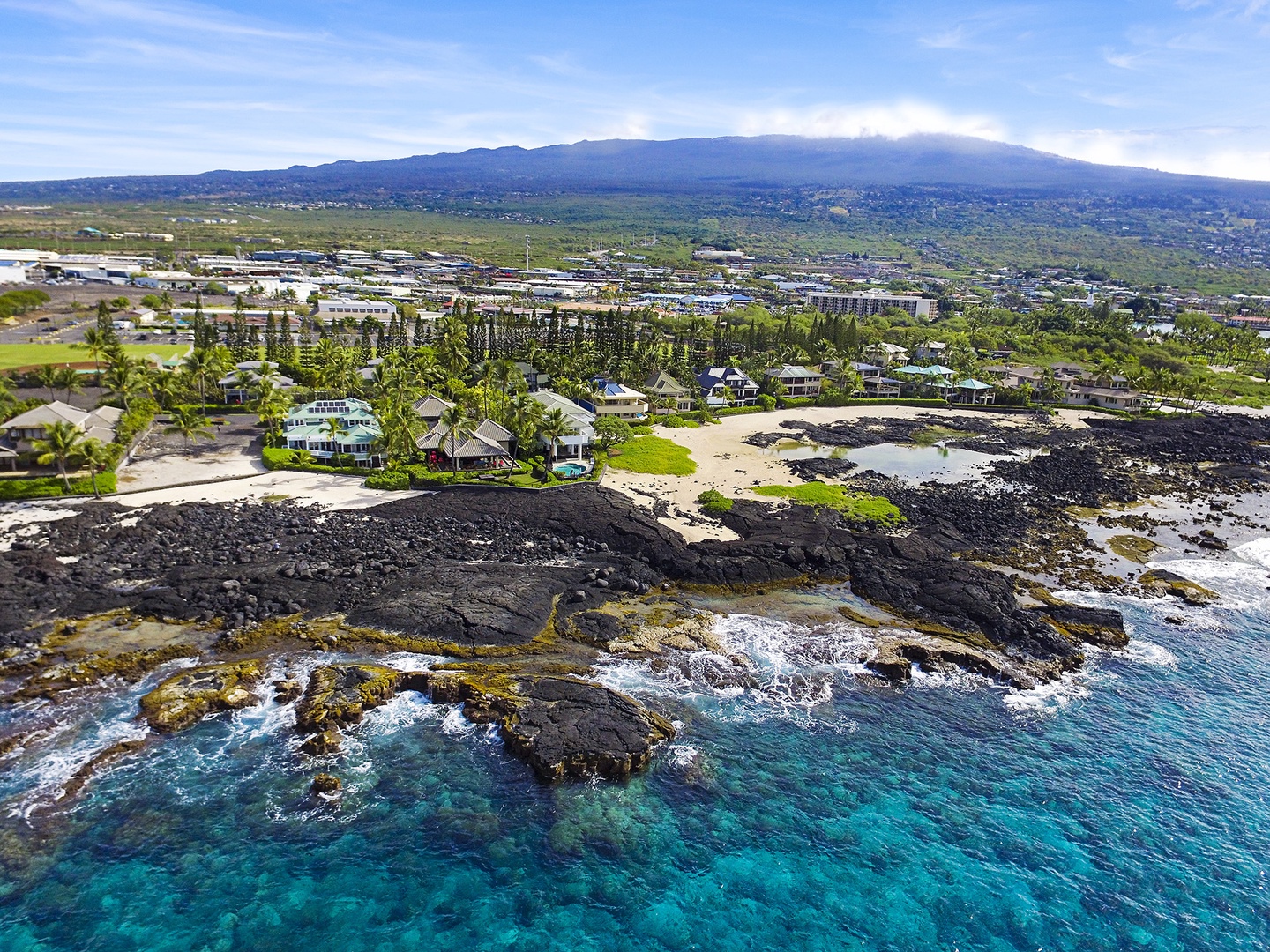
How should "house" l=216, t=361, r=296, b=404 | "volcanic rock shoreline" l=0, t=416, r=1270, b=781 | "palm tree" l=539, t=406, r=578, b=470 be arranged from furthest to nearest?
"house" l=216, t=361, r=296, b=404
"palm tree" l=539, t=406, r=578, b=470
"volcanic rock shoreline" l=0, t=416, r=1270, b=781

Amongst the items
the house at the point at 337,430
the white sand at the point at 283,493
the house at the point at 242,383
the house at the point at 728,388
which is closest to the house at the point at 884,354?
the house at the point at 728,388

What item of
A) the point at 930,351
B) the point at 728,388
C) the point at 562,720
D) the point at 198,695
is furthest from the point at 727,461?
the point at 930,351

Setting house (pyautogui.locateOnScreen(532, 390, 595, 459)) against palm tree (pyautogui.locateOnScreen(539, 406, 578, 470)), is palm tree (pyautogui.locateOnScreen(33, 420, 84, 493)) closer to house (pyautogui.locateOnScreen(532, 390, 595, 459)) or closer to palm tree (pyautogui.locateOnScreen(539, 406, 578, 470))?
palm tree (pyautogui.locateOnScreen(539, 406, 578, 470))

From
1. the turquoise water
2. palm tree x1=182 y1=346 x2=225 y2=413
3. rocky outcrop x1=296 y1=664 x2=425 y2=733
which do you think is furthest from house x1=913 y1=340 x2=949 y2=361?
rocky outcrop x1=296 y1=664 x2=425 y2=733

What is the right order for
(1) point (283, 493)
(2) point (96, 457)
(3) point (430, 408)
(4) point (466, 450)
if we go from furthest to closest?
1. (3) point (430, 408)
2. (4) point (466, 450)
3. (1) point (283, 493)
4. (2) point (96, 457)

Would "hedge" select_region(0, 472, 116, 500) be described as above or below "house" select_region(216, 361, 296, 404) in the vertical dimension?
below

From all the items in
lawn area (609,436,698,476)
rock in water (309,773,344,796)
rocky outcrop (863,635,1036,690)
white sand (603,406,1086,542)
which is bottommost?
rock in water (309,773,344,796)

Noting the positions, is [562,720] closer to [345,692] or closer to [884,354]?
[345,692]
